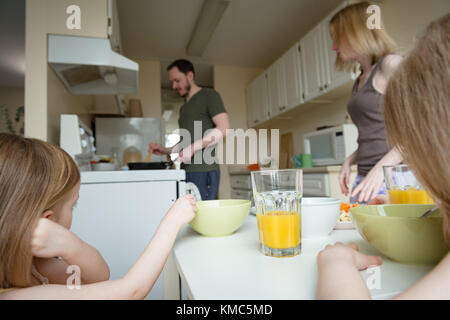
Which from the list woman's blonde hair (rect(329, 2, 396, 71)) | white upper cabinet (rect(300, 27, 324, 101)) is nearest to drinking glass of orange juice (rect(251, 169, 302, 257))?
woman's blonde hair (rect(329, 2, 396, 71))

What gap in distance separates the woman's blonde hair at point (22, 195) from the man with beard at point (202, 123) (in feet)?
3.65

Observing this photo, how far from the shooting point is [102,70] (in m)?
1.70

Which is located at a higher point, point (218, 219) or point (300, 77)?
point (300, 77)

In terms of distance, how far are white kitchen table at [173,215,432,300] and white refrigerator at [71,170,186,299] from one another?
2.30ft

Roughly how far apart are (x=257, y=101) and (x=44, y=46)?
2.88m

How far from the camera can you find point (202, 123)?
1.80 meters

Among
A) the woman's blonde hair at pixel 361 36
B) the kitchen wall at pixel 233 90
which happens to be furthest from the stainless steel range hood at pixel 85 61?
the kitchen wall at pixel 233 90

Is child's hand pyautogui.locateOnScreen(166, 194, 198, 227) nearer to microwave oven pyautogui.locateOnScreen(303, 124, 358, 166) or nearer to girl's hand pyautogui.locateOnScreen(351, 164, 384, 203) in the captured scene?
girl's hand pyautogui.locateOnScreen(351, 164, 384, 203)

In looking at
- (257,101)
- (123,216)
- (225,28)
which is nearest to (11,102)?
(123,216)

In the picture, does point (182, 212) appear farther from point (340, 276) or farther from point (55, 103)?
point (55, 103)

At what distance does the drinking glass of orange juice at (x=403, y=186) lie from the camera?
609 millimetres
